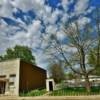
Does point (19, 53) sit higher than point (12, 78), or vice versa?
point (19, 53)

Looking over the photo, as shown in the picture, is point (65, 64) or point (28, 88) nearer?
point (65, 64)

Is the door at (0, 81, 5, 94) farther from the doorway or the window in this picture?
the window

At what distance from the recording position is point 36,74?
35438mm

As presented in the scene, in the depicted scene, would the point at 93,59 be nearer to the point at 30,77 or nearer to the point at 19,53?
the point at 30,77

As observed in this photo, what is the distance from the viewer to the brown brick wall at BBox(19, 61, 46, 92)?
1172 inches

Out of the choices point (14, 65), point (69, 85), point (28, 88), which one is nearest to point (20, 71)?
point (14, 65)

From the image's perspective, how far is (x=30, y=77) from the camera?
32.4 meters

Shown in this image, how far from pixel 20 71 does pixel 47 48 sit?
229 inches

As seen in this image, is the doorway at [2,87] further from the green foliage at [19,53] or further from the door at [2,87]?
the green foliage at [19,53]

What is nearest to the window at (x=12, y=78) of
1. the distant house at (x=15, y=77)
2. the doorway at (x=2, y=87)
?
the distant house at (x=15, y=77)

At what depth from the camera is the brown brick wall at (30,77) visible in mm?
29769

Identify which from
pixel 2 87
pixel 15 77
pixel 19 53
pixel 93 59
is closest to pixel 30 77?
pixel 15 77

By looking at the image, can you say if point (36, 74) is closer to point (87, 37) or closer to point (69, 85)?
point (69, 85)

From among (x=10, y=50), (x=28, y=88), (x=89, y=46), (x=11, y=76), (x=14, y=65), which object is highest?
(x=10, y=50)
